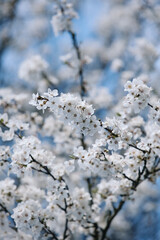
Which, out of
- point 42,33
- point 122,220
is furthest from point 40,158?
point 42,33

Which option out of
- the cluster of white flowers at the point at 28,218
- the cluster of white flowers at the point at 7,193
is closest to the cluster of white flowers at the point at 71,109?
the cluster of white flowers at the point at 28,218

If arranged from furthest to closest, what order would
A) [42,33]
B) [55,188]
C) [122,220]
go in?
[42,33], [122,220], [55,188]

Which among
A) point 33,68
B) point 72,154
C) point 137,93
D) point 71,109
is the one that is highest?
point 33,68

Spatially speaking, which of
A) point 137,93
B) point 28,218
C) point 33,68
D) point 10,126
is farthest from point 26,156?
point 33,68

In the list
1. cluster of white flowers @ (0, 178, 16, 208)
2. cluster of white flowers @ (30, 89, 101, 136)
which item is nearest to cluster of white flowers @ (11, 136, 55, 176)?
cluster of white flowers @ (30, 89, 101, 136)

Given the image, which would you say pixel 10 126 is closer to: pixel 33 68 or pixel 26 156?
pixel 26 156

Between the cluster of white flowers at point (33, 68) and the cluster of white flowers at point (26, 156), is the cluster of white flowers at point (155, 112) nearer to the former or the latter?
the cluster of white flowers at point (26, 156)

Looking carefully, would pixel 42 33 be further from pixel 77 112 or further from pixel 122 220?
pixel 77 112
